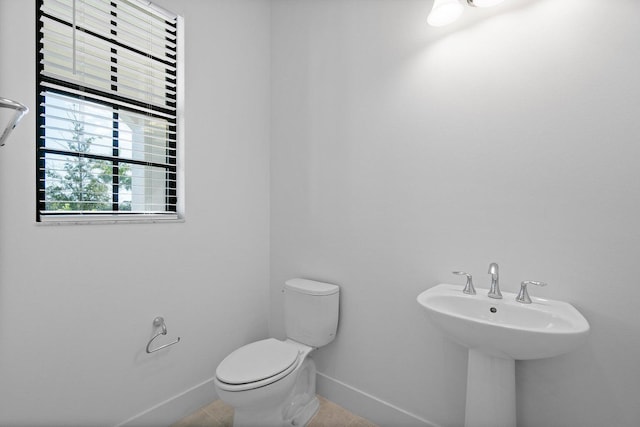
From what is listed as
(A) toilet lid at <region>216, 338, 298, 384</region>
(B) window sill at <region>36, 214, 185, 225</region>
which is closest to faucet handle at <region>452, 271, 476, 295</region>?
(A) toilet lid at <region>216, 338, 298, 384</region>

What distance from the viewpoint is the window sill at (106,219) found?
1.21 metres

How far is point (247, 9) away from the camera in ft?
6.35

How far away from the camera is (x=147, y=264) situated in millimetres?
1491

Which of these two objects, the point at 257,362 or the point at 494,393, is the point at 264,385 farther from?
the point at 494,393

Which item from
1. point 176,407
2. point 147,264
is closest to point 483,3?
point 147,264

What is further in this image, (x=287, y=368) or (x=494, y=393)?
(x=287, y=368)

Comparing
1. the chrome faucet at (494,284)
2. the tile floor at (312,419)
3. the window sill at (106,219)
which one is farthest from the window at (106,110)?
the chrome faucet at (494,284)

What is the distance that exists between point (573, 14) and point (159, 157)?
2.01 m

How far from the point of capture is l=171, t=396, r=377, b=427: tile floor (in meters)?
1.59

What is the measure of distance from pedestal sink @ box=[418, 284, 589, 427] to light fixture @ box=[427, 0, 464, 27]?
4.01ft

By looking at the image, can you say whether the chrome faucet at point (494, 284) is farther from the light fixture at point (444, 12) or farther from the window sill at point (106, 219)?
the window sill at point (106, 219)

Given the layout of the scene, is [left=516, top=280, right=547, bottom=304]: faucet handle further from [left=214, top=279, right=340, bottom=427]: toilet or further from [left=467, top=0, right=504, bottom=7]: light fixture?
[left=467, top=0, right=504, bottom=7]: light fixture

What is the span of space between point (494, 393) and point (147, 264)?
5.46 feet

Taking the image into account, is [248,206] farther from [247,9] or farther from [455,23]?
[455,23]
